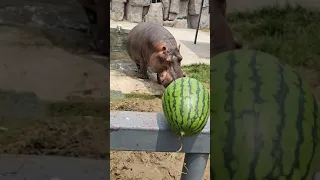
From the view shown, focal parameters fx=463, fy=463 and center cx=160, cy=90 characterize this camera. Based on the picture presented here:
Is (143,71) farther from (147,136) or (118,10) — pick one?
(147,136)

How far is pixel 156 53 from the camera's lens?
8.07 ft

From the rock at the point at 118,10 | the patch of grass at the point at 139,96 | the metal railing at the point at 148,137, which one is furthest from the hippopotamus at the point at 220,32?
the rock at the point at 118,10

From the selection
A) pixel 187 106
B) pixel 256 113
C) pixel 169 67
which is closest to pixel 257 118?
pixel 256 113

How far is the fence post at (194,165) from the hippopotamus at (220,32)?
59 centimetres

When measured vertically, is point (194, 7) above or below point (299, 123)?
below

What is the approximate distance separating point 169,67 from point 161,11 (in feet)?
5.97

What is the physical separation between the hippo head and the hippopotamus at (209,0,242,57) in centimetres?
202

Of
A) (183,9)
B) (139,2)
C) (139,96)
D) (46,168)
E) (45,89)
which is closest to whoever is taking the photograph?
(46,168)

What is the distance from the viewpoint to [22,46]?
1.63 metres

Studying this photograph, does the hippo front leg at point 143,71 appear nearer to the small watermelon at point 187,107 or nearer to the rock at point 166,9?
the rock at point 166,9

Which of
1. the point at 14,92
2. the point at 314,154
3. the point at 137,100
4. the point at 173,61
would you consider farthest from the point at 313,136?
the point at 173,61

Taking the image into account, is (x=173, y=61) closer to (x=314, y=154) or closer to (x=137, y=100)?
(x=137, y=100)

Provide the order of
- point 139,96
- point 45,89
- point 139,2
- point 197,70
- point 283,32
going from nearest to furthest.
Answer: point 283,32 < point 45,89 < point 139,96 < point 197,70 < point 139,2

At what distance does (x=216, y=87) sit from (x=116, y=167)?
117 centimetres
